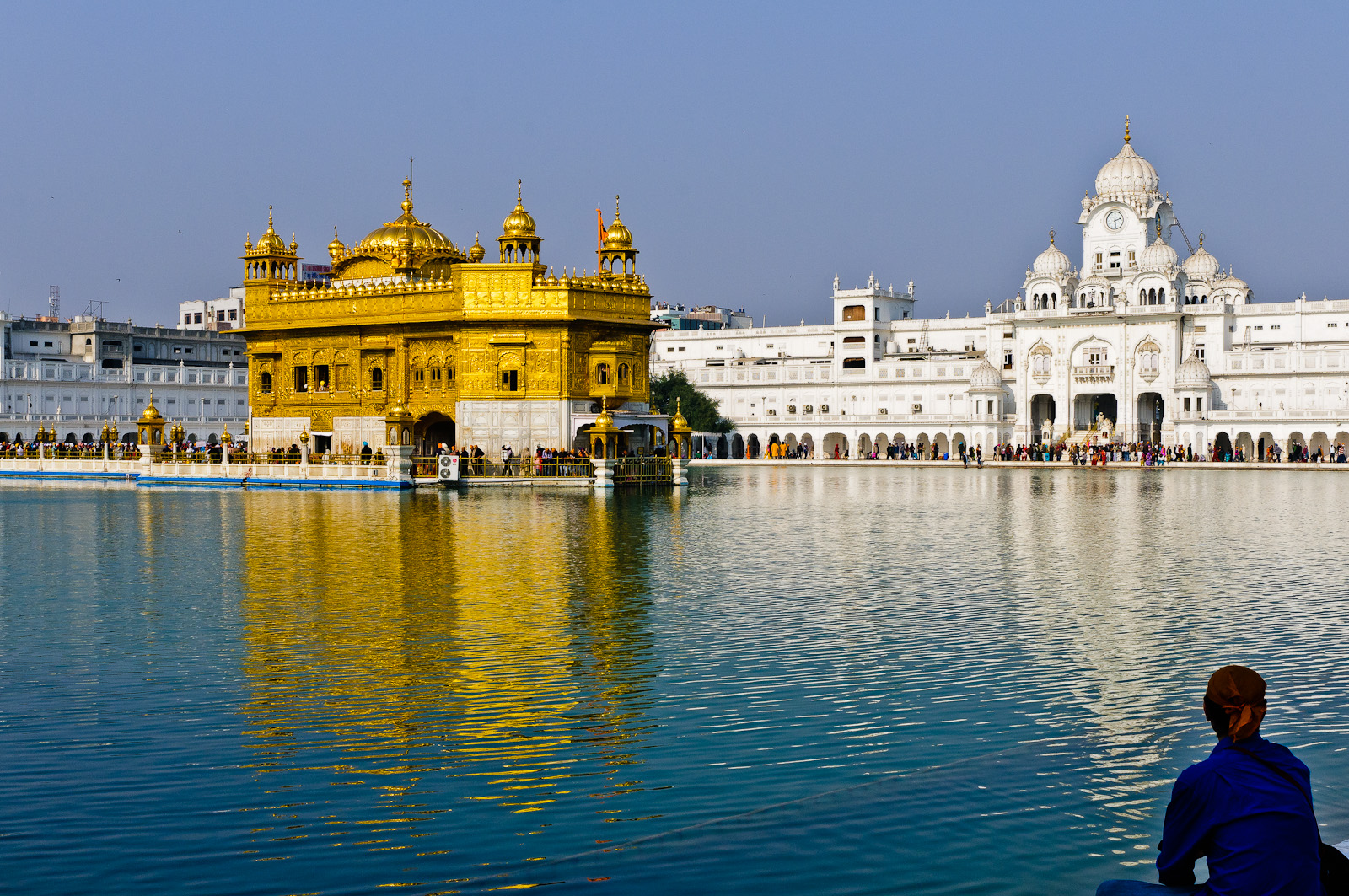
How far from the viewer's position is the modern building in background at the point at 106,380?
73375 millimetres

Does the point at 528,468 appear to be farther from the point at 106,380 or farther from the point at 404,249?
the point at 106,380

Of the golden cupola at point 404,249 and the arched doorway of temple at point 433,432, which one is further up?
the golden cupola at point 404,249

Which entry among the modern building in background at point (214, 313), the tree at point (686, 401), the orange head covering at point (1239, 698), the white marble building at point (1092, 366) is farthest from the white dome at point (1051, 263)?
the orange head covering at point (1239, 698)

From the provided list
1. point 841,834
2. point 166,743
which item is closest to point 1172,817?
point 841,834

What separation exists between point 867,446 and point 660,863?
251 feet

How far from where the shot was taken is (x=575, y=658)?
12.3m

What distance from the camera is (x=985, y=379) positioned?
77.1 metres

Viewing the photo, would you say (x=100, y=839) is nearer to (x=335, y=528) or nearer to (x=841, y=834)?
(x=841, y=834)

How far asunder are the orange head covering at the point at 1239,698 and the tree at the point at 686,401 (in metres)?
75.3

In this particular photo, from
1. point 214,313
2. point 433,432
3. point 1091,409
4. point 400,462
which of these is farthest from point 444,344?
point 214,313

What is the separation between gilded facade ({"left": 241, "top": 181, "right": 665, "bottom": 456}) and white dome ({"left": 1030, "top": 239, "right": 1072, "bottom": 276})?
38662 millimetres

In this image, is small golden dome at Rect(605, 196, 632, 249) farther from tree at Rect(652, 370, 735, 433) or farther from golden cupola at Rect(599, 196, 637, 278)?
tree at Rect(652, 370, 735, 433)

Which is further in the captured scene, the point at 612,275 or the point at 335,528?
the point at 612,275

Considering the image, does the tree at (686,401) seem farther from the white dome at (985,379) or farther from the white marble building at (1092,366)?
the white dome at (985,379)
